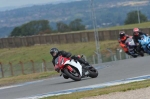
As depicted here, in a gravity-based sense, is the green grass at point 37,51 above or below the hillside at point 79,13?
below

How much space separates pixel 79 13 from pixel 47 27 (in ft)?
56.0

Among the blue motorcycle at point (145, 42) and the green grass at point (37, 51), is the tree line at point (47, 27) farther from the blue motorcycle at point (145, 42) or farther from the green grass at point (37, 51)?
the blue motorcycle at point (145, 42)

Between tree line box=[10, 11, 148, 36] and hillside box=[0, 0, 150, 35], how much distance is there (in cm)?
129

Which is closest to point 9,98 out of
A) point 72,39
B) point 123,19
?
point 72,39

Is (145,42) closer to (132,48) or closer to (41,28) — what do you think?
(132,48)

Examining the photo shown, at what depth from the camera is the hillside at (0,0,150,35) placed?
316 feet

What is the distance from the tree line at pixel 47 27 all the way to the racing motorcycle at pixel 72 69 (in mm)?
76082

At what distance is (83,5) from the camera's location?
123 m

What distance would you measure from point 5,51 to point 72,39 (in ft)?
38.1

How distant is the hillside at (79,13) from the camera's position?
96.4 m

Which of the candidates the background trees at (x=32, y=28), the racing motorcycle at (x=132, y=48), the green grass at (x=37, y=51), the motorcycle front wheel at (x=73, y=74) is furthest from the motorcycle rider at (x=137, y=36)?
the background trees at (x=32, y=28)

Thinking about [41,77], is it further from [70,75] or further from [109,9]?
[109,9]

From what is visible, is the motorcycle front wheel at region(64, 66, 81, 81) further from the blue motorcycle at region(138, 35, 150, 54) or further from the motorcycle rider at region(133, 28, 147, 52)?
the blue motorcycle at region(138, 35, 150, 54)

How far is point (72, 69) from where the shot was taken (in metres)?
18.5
